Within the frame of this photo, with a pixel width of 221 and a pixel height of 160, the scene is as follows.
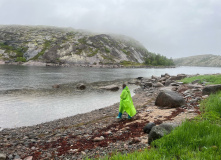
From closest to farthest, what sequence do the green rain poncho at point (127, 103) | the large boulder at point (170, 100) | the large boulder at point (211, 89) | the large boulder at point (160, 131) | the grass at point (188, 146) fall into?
1. the grass at point (188, 146)
2. the large boulder at point (160, 131)
3. the green rain poncho at point (127, 103)
4. the large boulder at point (170, 100)
5. the large boulder at point (211, 89)

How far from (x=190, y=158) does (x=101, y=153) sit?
3836mm

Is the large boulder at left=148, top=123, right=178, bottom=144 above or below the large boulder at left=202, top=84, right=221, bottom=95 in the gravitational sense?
below

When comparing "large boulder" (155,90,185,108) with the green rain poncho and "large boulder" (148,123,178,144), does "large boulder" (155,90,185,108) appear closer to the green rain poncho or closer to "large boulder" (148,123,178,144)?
the green rain poncho

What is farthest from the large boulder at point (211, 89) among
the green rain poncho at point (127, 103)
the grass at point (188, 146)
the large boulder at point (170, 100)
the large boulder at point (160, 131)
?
the large boulder at point (160, 131)

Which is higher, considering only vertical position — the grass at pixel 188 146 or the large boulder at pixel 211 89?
the large boulder at pixel 211 89

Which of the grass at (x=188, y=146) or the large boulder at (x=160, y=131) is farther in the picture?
the large boulder at (x=160, y=131)

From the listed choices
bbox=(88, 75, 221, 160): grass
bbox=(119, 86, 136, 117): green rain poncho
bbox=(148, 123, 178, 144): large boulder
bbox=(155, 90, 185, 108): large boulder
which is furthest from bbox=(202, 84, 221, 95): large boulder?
bbox=(148, 123, 178, 144): large boulder

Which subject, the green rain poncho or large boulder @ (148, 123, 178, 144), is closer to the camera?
large boulder @ (148, 123, 178, 144)

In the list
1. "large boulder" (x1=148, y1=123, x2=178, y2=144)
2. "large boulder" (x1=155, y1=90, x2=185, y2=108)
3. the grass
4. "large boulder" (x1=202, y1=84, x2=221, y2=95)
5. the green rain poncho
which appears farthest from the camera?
"large boulder" (x1=202, y1=84, x2=221, y2=95)

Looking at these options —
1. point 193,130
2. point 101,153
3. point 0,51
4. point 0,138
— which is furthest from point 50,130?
point 0,51

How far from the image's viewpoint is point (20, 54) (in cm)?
16500

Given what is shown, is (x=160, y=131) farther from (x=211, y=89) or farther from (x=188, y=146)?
(x=211, y=89)

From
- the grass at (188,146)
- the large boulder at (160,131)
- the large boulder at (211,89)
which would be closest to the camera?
the grass at (188,146)

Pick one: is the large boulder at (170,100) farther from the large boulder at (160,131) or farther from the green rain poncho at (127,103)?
the large boulder at (160,131)
